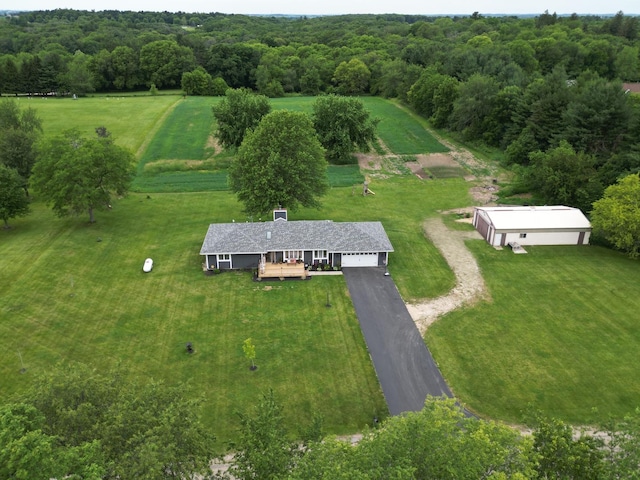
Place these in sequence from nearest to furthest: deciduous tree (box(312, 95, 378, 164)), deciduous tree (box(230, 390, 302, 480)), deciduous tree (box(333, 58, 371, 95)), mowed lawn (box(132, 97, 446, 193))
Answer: deciduous tree (box(230, 390, 302, 480)) < mowed lawn (box(132, 97, 446, 193)) < deciduous tree (box(312, 95, 378, 164)) < deciduous tree (box(333, 58, 371, 95))

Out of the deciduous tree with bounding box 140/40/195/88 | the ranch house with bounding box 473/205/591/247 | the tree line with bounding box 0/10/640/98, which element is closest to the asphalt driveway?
the ranch house with bounding box 473/205/591/247

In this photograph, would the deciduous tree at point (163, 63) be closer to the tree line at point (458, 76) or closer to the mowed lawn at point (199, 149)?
the tree line at point (458, 76)

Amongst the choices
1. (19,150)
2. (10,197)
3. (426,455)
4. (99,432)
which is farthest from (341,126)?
(426,455)

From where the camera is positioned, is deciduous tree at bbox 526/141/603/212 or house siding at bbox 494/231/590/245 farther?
deciduous tree at bbox 526/141/603/212

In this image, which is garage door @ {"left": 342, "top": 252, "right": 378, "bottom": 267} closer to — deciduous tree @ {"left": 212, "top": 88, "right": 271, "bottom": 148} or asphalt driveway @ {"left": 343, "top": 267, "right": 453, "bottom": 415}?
asphalt driveway @ {"left": 343, "top": 267, "right": 453, "bottom": 415}

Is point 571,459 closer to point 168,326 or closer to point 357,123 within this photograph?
point 168,326

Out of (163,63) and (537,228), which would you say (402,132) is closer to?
(537,228)

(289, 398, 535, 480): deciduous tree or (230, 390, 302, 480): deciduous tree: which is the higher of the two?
(289, 398, 535, 480): deciduous tree

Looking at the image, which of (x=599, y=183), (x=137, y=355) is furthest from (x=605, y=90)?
(x=137, y=355)
